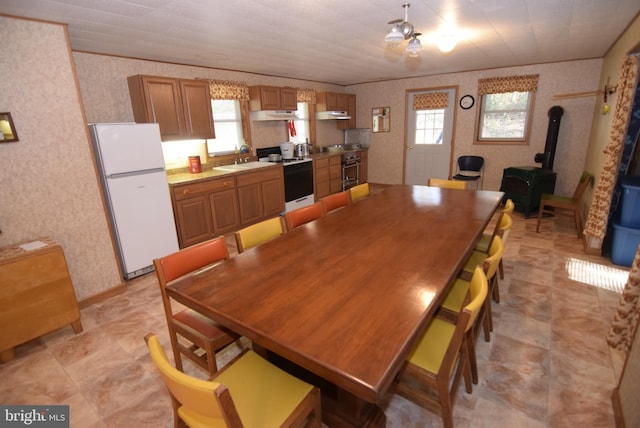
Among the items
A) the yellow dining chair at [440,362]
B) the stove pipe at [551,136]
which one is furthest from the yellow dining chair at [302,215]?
the stove pipe at [551,136]

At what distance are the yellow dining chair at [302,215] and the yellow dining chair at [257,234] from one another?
11cm

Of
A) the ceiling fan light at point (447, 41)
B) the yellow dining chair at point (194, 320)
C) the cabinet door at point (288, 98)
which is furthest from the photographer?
the cabinet door at point (288, 98)

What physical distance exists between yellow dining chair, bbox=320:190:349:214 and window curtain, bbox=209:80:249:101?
8.37 ft

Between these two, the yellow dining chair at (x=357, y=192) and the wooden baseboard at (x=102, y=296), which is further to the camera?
the yellow dining chair at (x=357, y=192)

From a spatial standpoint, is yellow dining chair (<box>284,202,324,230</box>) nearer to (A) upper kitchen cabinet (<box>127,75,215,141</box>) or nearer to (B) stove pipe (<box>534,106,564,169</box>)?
(A) upper kitchen cabinet (<box>127,75,215,141</box>)

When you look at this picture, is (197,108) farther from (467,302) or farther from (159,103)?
(467,302)

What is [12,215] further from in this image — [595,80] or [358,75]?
[595,80]

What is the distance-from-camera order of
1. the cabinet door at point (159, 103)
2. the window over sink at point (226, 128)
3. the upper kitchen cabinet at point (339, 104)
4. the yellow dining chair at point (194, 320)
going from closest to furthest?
the yellow dining chair at point (194, 320)
the cabinet door at point (159, 103)
the window over sink at point (226, 128)
the upper kitchen cabinet at point (339, 104)

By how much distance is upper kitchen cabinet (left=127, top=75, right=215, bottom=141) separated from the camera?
11.5 ft

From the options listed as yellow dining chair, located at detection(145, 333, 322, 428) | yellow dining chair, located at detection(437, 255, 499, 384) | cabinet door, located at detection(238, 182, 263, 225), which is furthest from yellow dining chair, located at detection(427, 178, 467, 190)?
yellow dining chair, located at detection(145, 333, 322, 428)

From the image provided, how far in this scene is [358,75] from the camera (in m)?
5.57

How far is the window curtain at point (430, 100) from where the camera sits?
5812 mm

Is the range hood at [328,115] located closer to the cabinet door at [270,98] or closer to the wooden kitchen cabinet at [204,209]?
the cabinet door at [270,98]

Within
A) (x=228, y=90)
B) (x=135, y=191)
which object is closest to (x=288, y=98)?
(x=228, y=90)
